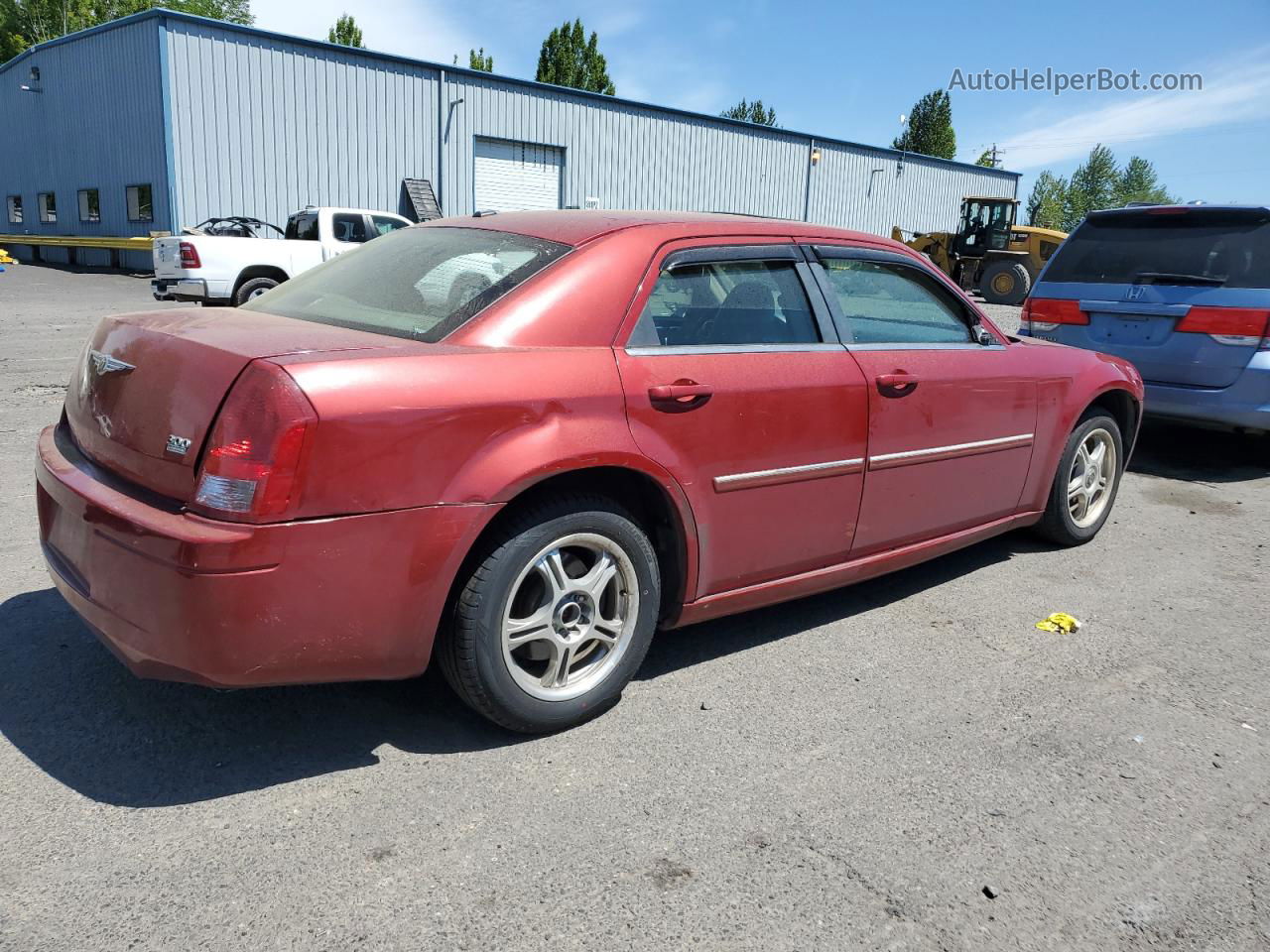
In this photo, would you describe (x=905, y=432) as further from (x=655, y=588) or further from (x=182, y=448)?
(x=182, y=448)

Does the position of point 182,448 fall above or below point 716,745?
above

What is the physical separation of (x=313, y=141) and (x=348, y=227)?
9.46m

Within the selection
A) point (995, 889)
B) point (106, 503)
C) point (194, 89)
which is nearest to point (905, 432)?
point (995, 889)

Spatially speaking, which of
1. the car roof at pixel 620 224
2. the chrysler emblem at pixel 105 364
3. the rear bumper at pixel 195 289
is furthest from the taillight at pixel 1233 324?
the rear bumper at pixel 195 289

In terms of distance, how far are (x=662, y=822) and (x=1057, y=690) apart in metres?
1.66

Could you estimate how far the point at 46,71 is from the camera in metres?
28.1

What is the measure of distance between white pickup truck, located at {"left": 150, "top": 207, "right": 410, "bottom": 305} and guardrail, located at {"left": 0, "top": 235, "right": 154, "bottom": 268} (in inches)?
393

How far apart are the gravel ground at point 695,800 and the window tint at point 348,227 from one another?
12086 millimetres

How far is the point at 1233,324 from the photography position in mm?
6297

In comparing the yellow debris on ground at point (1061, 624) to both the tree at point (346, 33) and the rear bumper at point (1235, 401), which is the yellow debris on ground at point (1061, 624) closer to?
the rear bumper at point (1235, 401)

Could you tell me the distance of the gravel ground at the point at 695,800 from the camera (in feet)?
6.83

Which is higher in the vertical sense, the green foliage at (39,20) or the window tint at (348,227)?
the green foliage at (39,20)

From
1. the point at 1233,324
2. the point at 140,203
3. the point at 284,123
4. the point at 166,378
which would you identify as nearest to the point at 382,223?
the point at 284,123

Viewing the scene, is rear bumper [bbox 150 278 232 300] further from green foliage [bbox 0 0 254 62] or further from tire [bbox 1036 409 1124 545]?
green foliage [bbox 0 0 254 62]
